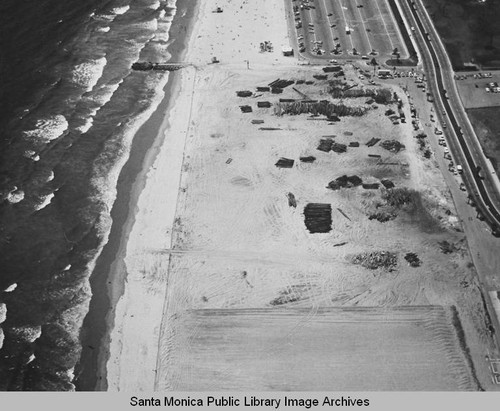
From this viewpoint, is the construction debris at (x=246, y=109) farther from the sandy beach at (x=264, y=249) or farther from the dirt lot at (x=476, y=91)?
the dirt lot at (x=476, y=91)

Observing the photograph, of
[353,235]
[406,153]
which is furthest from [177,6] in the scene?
[353,235]

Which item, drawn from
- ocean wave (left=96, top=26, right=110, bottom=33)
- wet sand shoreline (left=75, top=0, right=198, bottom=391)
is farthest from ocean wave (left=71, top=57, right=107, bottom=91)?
wet sand shoreline (left=75, top=0, right=198, bottom=391)

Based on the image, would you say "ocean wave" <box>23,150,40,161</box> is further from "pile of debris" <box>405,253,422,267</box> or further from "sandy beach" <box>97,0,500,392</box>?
"pile of debris" <box>405,253,422,267</box>

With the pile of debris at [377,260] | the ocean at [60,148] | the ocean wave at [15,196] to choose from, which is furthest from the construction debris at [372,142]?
the ocean wave at [15,196]

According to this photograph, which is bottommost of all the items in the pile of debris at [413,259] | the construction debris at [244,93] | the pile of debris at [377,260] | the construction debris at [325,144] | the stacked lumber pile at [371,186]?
the pile of debris at [377,260]

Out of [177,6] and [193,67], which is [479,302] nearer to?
[193,67]

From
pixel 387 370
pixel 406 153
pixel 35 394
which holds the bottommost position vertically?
pixel 35 394
